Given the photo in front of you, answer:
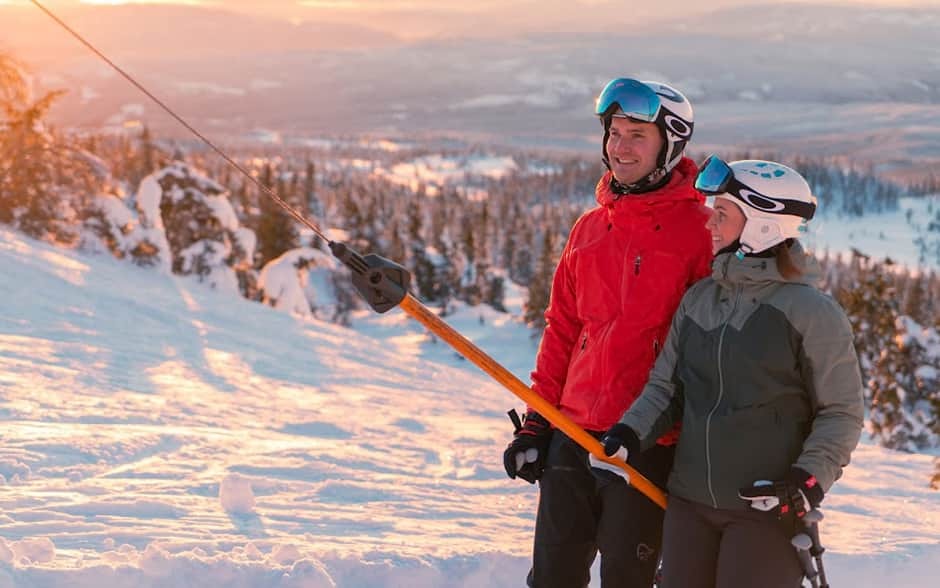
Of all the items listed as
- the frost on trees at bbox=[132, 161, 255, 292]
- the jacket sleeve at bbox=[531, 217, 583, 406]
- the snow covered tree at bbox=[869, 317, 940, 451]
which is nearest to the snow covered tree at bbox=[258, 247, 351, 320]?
the frost on trees at bbox=[132, 161, 255, 292]

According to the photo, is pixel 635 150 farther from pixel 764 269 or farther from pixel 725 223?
pixel 764 269

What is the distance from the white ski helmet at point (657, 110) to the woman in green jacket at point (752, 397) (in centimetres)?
28

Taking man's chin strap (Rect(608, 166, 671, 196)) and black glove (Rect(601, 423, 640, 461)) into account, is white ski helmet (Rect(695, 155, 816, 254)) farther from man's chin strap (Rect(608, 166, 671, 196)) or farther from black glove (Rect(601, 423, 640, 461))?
black glove (Rect(601, 423, 640, 461))

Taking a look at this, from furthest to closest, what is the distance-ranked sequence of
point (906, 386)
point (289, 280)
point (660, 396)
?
point (906, 386), point (289, 280), point (660, 396)

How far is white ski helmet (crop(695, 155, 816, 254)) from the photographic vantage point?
3174 mm

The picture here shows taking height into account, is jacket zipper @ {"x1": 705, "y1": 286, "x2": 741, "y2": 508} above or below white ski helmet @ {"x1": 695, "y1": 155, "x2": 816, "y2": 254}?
below

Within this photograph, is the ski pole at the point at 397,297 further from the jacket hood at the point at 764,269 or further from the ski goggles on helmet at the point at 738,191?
the ski goggles on helmet at the point at 738,191

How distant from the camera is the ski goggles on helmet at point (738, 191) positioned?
3.17 m

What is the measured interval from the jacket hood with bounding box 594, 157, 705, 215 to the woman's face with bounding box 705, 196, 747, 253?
8.0 inches

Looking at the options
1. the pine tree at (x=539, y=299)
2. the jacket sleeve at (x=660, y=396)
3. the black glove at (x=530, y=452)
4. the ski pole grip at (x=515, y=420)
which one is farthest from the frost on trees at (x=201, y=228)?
the pine tree at (x=539, y=299)

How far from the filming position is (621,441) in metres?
3.28

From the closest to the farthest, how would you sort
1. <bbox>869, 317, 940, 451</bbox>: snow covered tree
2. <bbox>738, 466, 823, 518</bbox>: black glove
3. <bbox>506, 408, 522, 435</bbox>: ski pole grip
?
1. <bbox>738, 466, 823, 518</bbox>: black glove
2. <bbox>506, 408, 522, 435</bbox>: ski pole grip
3. <bbox>869, 317, 940, 451</bbox>: snow covered tree

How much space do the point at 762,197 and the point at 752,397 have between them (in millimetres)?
635

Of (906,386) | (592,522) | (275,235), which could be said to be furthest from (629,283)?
(275,235)
